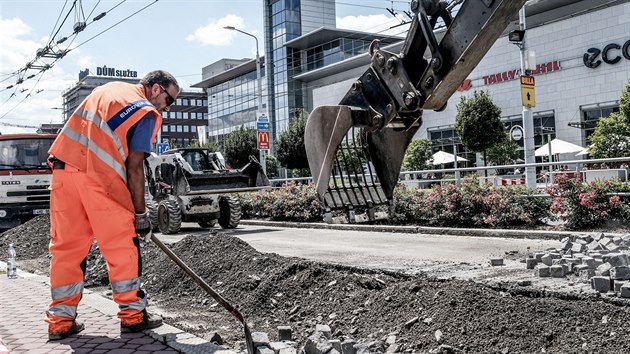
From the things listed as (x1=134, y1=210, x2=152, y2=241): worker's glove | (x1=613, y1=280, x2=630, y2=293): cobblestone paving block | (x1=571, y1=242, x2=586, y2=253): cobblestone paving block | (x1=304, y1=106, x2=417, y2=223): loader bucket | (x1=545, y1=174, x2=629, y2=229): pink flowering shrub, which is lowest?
(x1=613, y1=280, x2=630, y2=293): cobblestone paving block

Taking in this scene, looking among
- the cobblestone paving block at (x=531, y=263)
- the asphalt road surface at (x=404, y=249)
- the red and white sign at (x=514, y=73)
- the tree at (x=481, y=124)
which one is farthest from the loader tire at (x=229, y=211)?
the red and white sign at (x=514, y=73)

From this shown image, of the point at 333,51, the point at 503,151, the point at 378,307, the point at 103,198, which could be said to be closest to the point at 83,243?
the point at 103,198

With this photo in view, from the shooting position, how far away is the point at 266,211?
18797 mm

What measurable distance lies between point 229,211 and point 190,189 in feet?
5.39

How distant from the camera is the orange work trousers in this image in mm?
4312

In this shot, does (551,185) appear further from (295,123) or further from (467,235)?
(295,123)

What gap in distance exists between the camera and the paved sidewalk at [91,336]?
Result: 4.12m

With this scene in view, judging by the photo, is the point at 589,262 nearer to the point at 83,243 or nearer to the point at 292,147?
the point at 83,243

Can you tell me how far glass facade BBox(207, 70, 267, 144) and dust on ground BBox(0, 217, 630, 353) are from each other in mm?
56272

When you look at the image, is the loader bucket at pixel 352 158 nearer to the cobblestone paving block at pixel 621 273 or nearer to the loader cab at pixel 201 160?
the cobblestone paving block at pixel 621 273

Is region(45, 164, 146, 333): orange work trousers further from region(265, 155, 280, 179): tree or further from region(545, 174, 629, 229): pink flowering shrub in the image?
region(265, 155, 280, 179): tree

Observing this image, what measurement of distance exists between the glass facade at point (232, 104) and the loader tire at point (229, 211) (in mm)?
46604

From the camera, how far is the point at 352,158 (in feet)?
15.1

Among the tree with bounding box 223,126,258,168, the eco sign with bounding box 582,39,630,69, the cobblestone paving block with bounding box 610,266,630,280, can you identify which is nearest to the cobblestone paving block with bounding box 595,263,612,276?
the cobblestone paving block with bounding box 610,266,630,280
